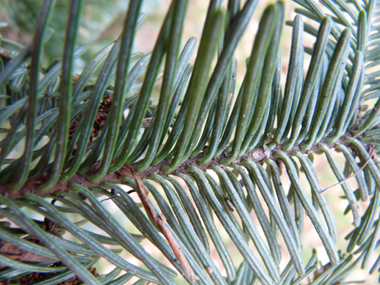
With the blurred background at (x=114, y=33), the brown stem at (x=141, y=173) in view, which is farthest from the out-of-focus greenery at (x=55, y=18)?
the brown stem at (x=141, y=173)

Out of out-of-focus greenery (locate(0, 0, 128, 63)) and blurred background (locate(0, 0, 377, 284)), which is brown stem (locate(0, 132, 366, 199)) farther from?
out-of-focus greenery (locate(0, 0, 128, 63))

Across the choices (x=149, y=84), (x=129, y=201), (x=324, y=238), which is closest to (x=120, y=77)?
(x=149, y=84)

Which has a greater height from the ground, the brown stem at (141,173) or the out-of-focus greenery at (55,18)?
the out-of-focus greenery at (55,18)

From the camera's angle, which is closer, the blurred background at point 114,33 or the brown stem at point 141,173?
the brown stem at point 141,173

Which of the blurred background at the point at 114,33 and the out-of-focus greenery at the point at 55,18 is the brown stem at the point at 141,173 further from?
the out-of-focus greenery at the point at 55,18

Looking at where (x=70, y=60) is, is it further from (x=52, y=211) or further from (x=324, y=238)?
(x=324, y=238)

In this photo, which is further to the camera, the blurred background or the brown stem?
the blurred background

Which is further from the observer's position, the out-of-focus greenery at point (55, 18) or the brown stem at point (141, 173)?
the out-of-focus greenery at point (55, 18)

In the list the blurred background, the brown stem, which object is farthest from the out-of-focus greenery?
the brown stem

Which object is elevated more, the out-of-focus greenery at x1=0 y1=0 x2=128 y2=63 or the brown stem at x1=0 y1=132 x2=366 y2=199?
the out-of-focus greenery at x1=0 y1=0 x2=128 y2=63

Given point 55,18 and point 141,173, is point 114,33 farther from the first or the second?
point 141,173

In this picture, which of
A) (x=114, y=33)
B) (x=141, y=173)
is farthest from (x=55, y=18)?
(x=141, y=173)
